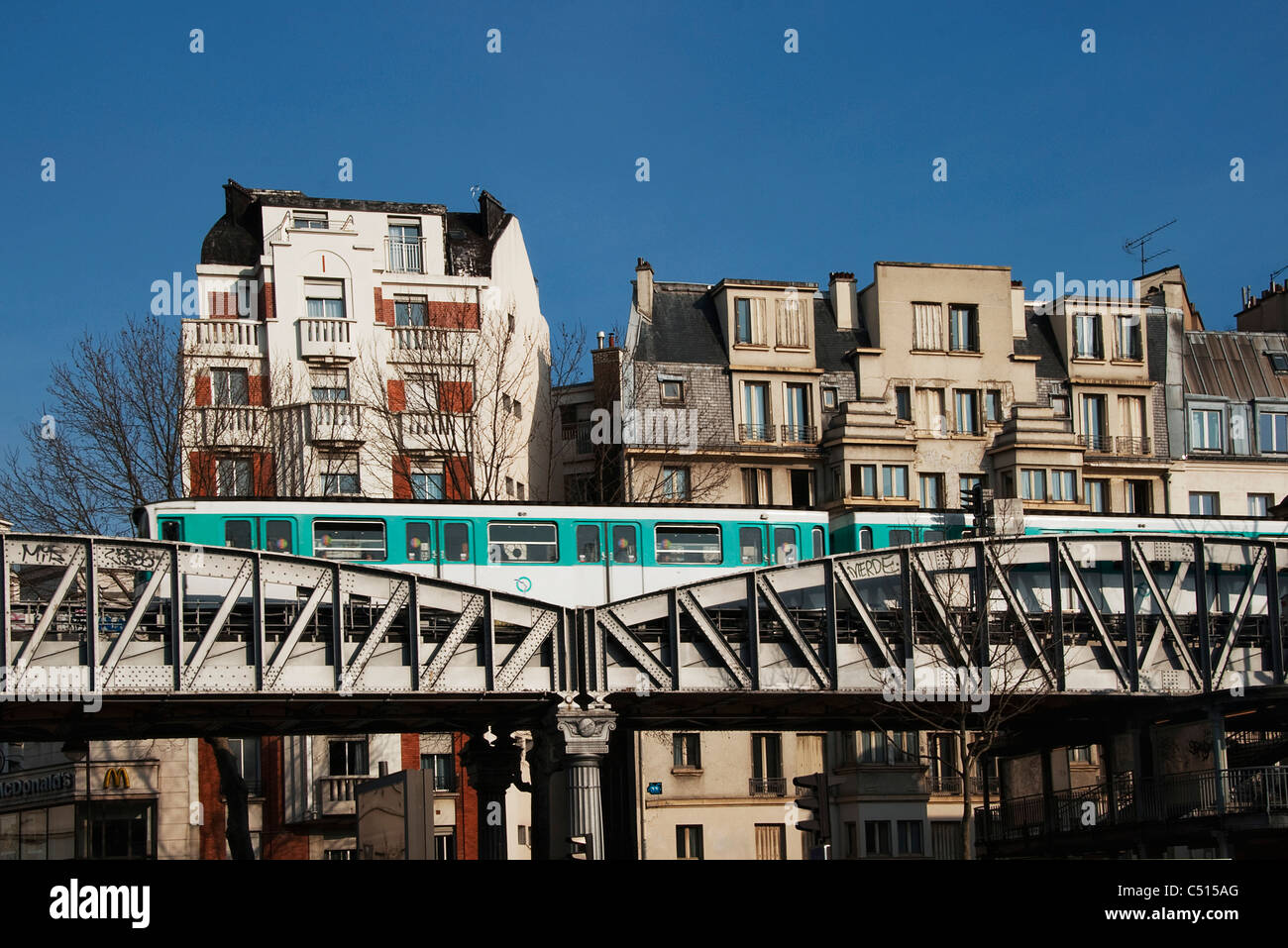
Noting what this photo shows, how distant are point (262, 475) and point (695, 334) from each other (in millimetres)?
18363

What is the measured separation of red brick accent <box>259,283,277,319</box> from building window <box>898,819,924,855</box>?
3030 centimetres

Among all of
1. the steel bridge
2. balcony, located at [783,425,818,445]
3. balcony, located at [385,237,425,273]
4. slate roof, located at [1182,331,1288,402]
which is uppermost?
balcony, located at [385,237,425,273]

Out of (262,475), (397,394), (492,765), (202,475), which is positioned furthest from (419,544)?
(397,394)

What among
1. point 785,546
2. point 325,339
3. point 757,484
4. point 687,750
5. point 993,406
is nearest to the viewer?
point 785,546

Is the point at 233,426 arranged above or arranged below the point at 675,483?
→ above

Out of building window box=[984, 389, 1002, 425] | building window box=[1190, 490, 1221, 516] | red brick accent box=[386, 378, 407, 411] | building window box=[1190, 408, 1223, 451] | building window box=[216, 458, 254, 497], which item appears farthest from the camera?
building window box=[1190, 408, 1223, 451]

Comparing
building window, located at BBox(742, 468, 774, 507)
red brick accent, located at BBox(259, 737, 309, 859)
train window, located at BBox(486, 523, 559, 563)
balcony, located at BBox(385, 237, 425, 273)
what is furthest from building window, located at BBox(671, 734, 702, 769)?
balcony, located at BBox(385, 237, 425, 273)

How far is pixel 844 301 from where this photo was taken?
68.8 m

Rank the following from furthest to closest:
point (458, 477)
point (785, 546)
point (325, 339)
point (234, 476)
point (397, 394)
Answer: point (458, 477) < point (325, 339) < point (397, 394) < point (234, 476) < point (785, 546)

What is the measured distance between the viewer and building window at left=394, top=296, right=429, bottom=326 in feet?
212

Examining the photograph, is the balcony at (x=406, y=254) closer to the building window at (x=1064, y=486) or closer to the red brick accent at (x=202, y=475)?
the red brick accent at (x=202, y=475)

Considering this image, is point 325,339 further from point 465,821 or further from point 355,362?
point 465,821

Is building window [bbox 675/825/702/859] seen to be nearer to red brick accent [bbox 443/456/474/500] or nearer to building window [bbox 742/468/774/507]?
building window [bbox 742/468/774/507]
